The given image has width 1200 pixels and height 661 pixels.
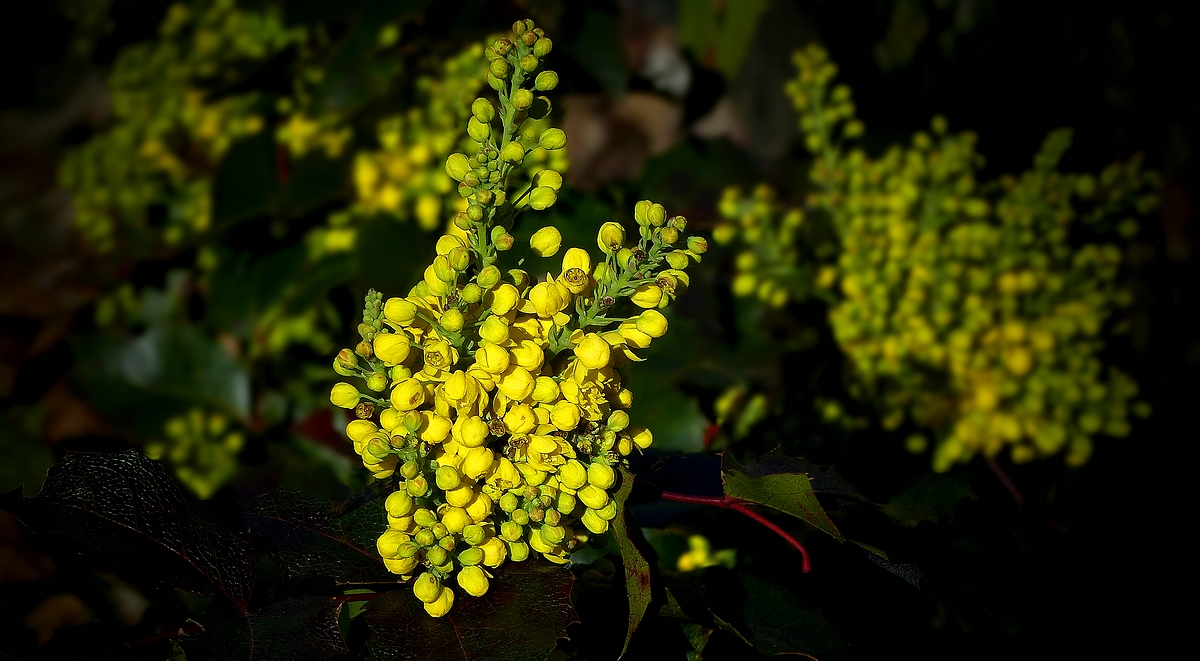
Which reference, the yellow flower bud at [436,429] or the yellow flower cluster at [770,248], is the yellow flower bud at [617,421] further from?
the yellow flower cluster at [770,248]

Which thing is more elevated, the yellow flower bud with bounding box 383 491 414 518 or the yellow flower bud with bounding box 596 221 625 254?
the yellow flower bud with bounding box 596 221 625 254

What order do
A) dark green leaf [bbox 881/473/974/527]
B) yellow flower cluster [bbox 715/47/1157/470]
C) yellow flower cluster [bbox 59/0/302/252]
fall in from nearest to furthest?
dark green leaf [bbox 881/473/974/527], yellow flower cluster [bbox 715/47/1157/470], yellow flower cluster [bbox 59/0/302/252]

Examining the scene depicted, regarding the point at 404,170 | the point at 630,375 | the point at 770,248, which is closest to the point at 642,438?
the point at 630,375

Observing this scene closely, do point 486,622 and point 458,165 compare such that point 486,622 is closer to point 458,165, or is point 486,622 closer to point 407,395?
point 407,395

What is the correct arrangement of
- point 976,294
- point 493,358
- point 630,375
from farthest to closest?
1. point 976,294
2. point 630,375
3. point 493,358

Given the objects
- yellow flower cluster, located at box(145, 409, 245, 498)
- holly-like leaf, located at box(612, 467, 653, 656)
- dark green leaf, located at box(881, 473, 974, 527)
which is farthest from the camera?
yellow flower cluster, located at box(145, 409, 245, 498)

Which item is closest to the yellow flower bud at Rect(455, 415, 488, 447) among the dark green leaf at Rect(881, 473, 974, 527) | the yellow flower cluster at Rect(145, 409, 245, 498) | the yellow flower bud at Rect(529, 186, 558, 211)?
the yellow flower bud at Rect(529, 186, 558, 211)

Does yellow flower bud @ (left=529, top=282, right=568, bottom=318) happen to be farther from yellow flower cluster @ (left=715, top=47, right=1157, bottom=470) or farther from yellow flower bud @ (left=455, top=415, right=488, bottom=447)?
yellow flower cluster @ (left=715, top=47, right=1157, bottom=470)

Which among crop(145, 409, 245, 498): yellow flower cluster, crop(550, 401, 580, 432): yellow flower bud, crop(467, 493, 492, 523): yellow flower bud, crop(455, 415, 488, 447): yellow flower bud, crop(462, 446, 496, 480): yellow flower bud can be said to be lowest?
crop(467, 493, 492, 523): yellow flower bud
